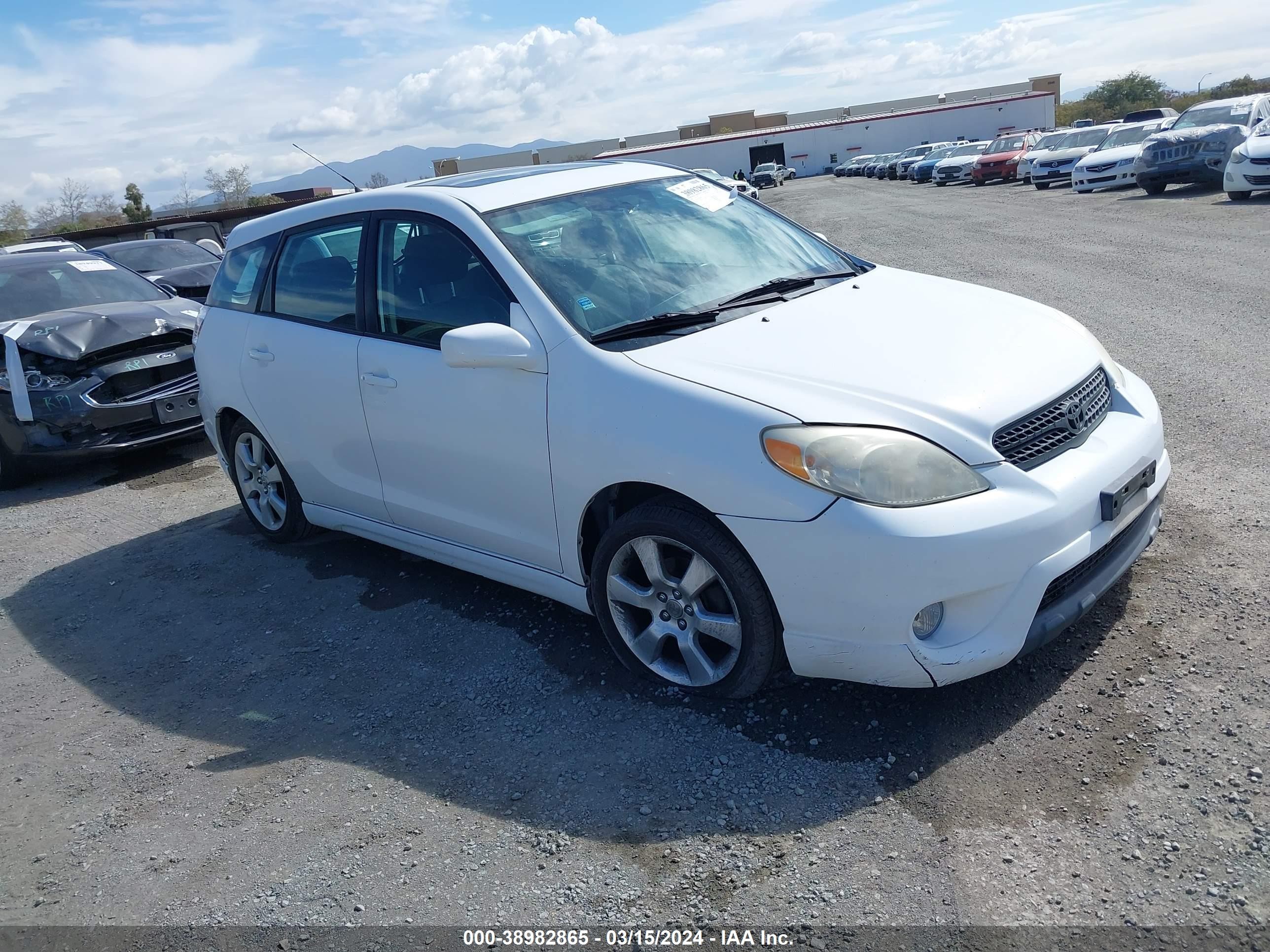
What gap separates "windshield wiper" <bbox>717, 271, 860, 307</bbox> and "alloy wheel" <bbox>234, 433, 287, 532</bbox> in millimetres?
2800

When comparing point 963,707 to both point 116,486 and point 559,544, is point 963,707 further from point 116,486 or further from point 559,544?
point 116,486

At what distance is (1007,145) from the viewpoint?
33.8 metres

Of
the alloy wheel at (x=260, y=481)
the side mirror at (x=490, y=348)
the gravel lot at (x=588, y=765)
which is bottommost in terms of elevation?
the gravel lot at (x=588, y=765)

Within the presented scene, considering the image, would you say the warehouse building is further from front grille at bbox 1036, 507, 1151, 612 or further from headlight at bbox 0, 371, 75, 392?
front grille at bbox 1036, 507, 1151, 612

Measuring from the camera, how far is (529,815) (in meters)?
3.02

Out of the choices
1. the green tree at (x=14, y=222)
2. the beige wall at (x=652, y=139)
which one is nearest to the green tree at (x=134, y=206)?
the green tree at (x=14, y=222)

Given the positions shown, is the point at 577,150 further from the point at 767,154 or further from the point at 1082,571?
the point at 1082,571

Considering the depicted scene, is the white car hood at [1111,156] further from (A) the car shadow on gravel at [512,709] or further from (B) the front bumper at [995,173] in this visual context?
(A) the car shadow on gravel at [512,709]

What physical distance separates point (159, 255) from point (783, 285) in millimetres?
12074

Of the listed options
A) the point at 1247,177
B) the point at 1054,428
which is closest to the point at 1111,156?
the point at 1247,177

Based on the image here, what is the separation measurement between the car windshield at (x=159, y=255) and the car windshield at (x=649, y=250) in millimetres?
10515

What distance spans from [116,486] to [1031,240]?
1228 cm

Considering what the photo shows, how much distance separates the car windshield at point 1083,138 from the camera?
26.3 metres

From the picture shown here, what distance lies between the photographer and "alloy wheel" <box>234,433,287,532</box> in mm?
5430
